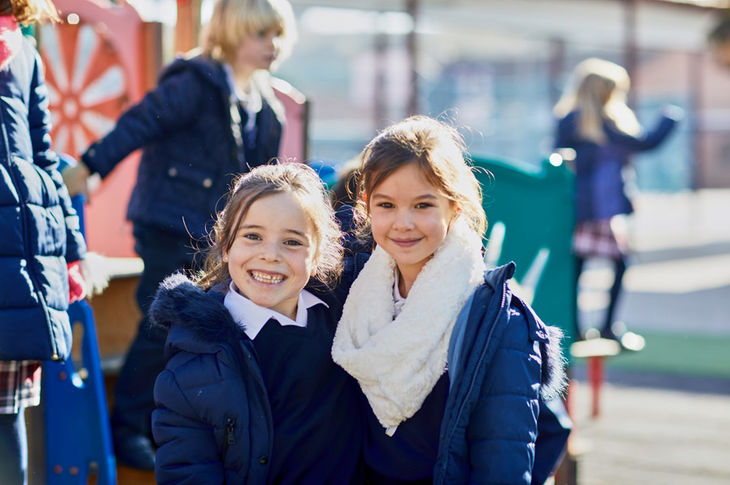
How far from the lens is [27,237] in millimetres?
2162

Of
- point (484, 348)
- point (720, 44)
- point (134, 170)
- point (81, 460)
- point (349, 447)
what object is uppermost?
point (720, 44)

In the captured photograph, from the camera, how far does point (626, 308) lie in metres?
8.75

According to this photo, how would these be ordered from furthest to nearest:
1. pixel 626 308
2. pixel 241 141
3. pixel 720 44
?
1. pixel 720 44
2. pixel 626 308
3. pixel 241 141

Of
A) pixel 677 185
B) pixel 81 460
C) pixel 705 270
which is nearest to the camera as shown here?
pixel 81 460

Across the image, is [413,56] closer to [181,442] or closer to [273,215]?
[273,215]

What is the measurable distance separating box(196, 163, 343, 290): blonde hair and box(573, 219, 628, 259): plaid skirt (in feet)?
13.3

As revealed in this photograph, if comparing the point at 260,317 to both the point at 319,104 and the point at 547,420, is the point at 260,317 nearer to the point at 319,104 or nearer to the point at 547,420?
the point at 547,420

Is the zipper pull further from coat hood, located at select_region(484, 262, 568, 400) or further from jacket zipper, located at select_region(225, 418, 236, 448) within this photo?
coat hood, located at select_region(484, 262, 568, 400)

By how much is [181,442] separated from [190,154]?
4.77ft

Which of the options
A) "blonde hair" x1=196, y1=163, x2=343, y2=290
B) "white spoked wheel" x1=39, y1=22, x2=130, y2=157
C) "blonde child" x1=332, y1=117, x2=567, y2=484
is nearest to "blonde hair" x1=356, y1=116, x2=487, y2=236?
"blonde child" x1=332, y1=117, x2=567, y2=484

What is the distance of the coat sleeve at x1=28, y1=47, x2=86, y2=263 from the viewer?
2352 mm

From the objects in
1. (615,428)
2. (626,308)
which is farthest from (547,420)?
(626,308)

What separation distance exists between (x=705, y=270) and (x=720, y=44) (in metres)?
2.43

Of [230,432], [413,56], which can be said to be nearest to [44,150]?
[230,432]
